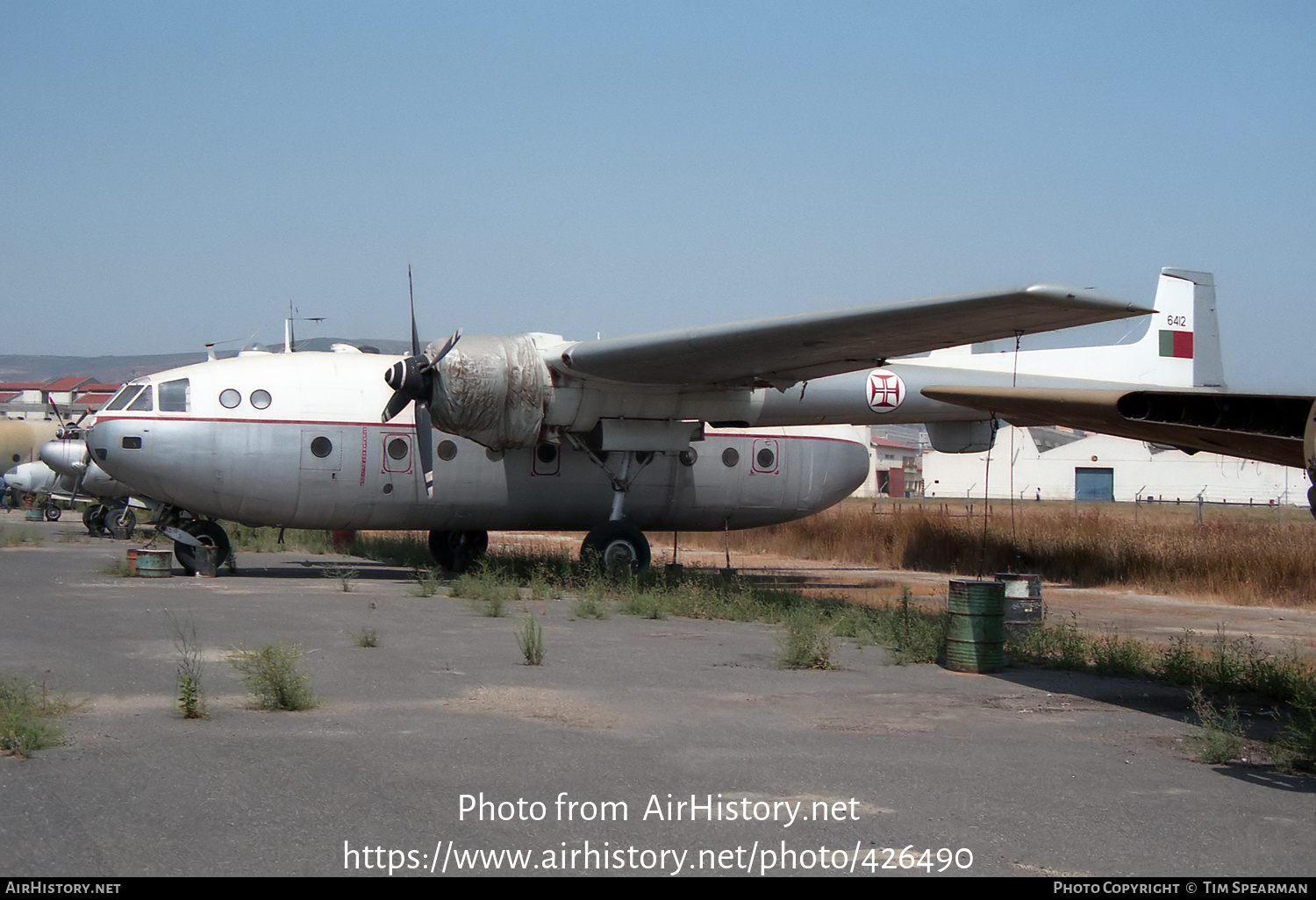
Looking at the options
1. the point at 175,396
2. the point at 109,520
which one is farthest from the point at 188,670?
the point at 109,520

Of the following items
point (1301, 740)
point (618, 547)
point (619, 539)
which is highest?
point (619, 539)

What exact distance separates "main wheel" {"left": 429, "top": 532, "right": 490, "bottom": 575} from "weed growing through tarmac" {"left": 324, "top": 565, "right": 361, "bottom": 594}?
146 cm

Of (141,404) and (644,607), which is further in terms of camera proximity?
(141,404)

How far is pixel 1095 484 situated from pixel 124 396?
64.4 metres

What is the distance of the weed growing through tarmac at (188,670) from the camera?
290 inches

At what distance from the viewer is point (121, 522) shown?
1202 inches

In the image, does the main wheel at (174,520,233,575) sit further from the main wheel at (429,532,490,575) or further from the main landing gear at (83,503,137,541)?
the main landing gear at (83,503,137,541)

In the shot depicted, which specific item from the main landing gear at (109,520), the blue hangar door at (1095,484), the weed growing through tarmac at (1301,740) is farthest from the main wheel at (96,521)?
the blue hangar door at (1095,484)

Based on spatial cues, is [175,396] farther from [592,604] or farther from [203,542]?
[592,604]

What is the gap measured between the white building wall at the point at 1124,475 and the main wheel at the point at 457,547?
46.3m

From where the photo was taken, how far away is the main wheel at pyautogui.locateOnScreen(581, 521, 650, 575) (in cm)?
1720

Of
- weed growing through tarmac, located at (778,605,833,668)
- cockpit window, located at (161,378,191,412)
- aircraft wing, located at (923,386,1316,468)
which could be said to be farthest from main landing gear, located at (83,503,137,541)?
aircraft wing, located at (923,386,1316,468)

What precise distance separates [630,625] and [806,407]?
633 centimetres

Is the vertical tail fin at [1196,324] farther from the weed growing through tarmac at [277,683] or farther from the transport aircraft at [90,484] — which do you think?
the transport aircraft at [90,484]
